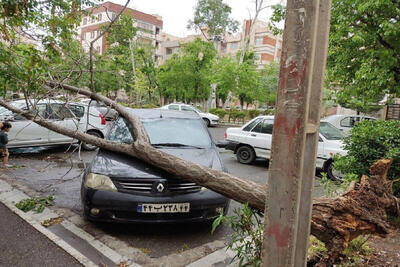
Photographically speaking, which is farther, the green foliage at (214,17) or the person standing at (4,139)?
the green foliage at (214,17)

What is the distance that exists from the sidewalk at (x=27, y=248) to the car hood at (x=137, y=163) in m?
1.04

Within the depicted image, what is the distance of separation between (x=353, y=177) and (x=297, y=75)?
10.4 ft

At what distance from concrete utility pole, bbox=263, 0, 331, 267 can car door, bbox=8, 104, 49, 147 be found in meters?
8.14

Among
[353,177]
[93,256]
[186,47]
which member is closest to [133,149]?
[93,256]

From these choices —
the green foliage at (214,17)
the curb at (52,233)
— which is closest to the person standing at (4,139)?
the curb at (52,233)

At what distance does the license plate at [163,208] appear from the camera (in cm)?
343

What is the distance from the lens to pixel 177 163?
143 inches

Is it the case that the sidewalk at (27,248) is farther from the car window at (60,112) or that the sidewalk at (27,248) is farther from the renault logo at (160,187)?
the car window at (60,112)

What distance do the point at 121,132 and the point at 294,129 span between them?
154 inches

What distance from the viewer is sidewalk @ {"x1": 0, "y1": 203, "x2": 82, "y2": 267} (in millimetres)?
3035

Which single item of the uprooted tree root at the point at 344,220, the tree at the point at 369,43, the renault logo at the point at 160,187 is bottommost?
the renault logo at the point at 160,187

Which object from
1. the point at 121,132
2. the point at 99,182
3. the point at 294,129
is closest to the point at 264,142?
the point at 121,132

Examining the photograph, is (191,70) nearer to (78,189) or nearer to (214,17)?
(214,17)

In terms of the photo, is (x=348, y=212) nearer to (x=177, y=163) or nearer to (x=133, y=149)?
(x=177, y=163)
